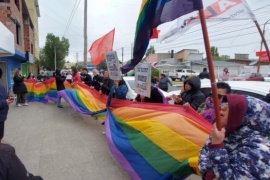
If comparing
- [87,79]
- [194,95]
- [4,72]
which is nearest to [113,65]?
[194,95]

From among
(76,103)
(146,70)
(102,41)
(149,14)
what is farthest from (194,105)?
(76,103)

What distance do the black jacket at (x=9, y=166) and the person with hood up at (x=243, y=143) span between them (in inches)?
53.0

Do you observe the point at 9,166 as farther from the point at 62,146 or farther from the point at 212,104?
the point at 62,146

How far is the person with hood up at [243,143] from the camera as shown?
5.77 ft

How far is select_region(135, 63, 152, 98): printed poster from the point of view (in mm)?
5066

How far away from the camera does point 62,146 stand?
605cm

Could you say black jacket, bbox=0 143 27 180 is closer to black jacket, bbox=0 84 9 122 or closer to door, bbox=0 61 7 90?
black jacket, bbox=0 84 9 122

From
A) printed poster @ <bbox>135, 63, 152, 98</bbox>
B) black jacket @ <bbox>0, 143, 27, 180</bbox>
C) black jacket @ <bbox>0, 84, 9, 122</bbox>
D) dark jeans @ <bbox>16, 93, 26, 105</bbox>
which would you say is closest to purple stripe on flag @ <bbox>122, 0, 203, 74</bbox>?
black jacket @ <bbox>0, 143, 27, 180</bbox>

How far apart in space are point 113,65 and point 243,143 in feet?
15.9

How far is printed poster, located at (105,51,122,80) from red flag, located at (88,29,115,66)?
121 cm

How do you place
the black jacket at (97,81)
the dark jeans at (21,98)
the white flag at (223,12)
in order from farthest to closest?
the dark jeans at (21,98) → the black jacket at (97,81) → the white flag at (223,12)

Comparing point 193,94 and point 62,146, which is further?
point 62,146

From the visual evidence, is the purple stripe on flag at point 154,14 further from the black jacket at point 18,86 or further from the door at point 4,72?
the door at point 4,72

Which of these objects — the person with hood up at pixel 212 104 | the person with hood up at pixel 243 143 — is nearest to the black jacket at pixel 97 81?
the person with hood up at pixel 212 104
